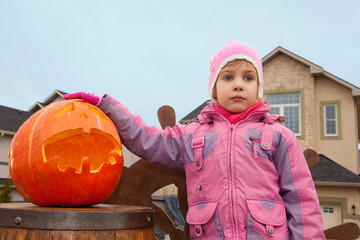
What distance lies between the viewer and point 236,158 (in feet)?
6.14

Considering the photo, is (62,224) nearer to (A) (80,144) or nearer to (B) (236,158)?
(A) (80,144)

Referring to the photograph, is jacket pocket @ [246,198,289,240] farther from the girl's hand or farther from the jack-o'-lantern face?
the girl's hand

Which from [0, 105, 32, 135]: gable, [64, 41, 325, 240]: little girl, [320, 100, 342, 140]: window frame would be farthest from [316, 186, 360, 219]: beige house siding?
[0, 105, 32, 135]: gable

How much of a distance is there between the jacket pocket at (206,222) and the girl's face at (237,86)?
62 cm

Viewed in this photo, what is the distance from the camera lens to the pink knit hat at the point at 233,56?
206cm

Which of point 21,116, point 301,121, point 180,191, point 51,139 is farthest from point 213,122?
point 21,116

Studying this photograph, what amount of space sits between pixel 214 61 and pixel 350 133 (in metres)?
10.6

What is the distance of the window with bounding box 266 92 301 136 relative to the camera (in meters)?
11.7

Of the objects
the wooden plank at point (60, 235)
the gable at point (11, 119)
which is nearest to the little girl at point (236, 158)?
the wooden plank at point (60, 235)

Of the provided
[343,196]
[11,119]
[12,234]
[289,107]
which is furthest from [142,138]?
[11,119]

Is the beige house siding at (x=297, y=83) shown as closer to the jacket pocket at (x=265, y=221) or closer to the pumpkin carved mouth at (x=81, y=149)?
the jacket pocket at (x=265, y=221)

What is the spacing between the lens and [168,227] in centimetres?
271

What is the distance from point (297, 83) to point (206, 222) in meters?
11.0

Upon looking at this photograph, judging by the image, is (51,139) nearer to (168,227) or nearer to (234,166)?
(234,166)
